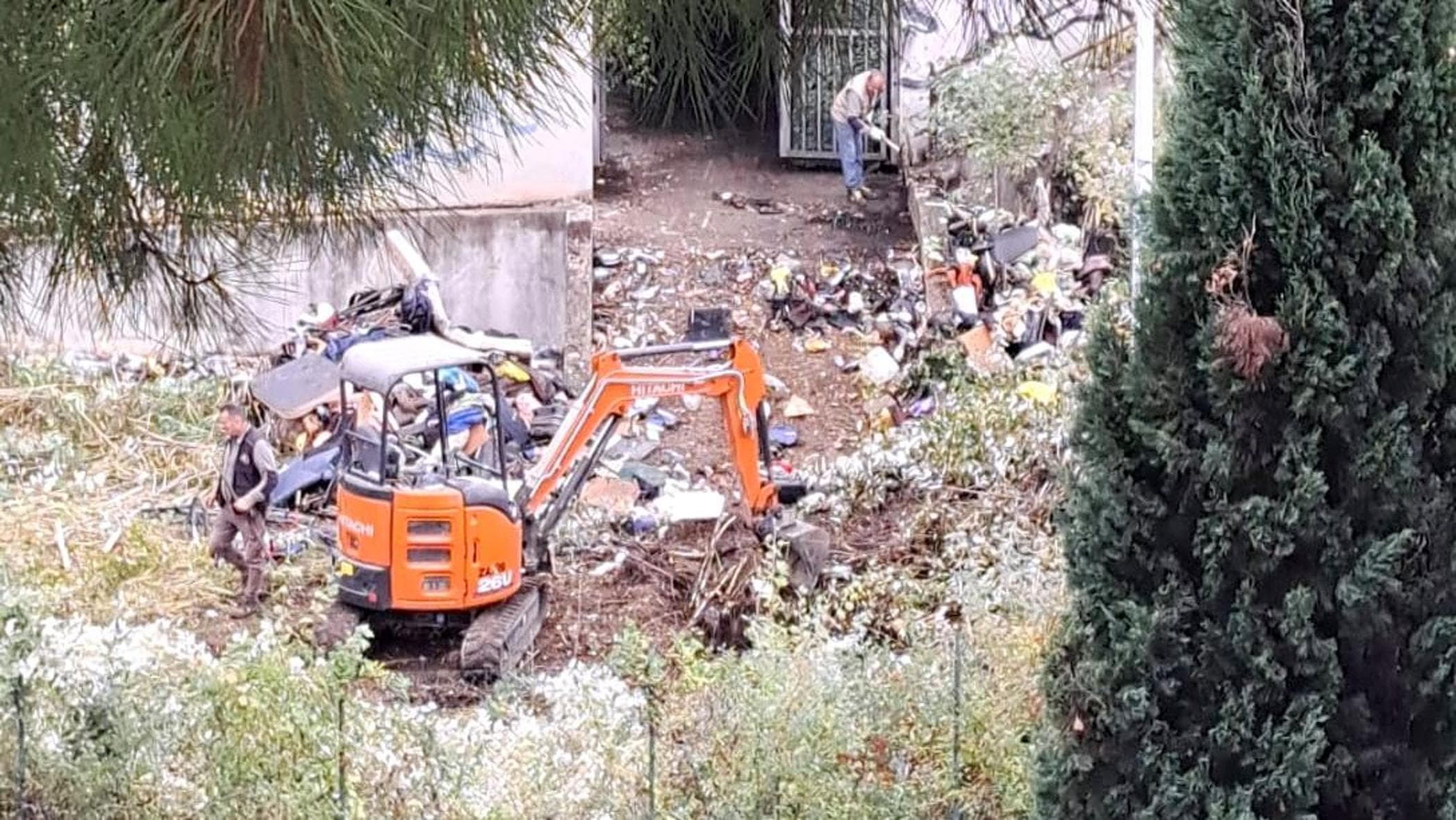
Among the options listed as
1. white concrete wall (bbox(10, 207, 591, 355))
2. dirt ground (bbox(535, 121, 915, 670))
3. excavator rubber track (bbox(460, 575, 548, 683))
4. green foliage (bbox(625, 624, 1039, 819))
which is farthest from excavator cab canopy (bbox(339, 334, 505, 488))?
green foliage (bbox(625, 624, 1039, 819))

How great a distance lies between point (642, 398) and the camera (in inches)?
283

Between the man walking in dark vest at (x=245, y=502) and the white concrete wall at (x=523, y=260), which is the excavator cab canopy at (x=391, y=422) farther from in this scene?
the white concrete wall at (x=523, y=260)

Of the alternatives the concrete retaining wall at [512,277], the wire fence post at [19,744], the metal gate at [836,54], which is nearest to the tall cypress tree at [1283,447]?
the metal gate at [836,54]

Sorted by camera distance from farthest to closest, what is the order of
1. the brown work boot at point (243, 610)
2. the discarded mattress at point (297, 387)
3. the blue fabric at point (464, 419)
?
the discarded mattress at point (297, 387)
the blue fabric at point (464, 419)
the brown work boot at point (243, 610)

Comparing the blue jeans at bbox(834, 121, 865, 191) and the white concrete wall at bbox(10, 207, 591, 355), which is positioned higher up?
the blue jeans at bbox(834, 121, 865, 191)

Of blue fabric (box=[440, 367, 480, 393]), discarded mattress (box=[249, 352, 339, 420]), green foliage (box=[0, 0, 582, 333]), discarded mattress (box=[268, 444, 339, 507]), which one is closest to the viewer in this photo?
green foliage (box=[0, 0, 582, 333])

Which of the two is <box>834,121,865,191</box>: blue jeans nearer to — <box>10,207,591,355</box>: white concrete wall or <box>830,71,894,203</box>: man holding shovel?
<box>830,71,894,203</box>: man holding shovel

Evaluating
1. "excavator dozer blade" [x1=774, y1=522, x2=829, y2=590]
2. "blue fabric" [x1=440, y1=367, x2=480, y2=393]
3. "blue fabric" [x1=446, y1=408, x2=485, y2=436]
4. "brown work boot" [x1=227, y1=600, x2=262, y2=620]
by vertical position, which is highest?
"blue fabric" [x1=440, y1=367, x2=480, y2=393]

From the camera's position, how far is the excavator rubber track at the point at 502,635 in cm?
640

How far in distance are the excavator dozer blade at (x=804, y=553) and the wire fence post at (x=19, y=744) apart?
3.75 m

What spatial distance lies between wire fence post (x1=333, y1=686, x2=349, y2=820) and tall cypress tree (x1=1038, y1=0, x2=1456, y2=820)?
1381mm

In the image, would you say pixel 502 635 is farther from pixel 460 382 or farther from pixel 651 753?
pixel 460 382

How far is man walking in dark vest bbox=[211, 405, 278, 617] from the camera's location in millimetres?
7051

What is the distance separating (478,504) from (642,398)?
96 cm
